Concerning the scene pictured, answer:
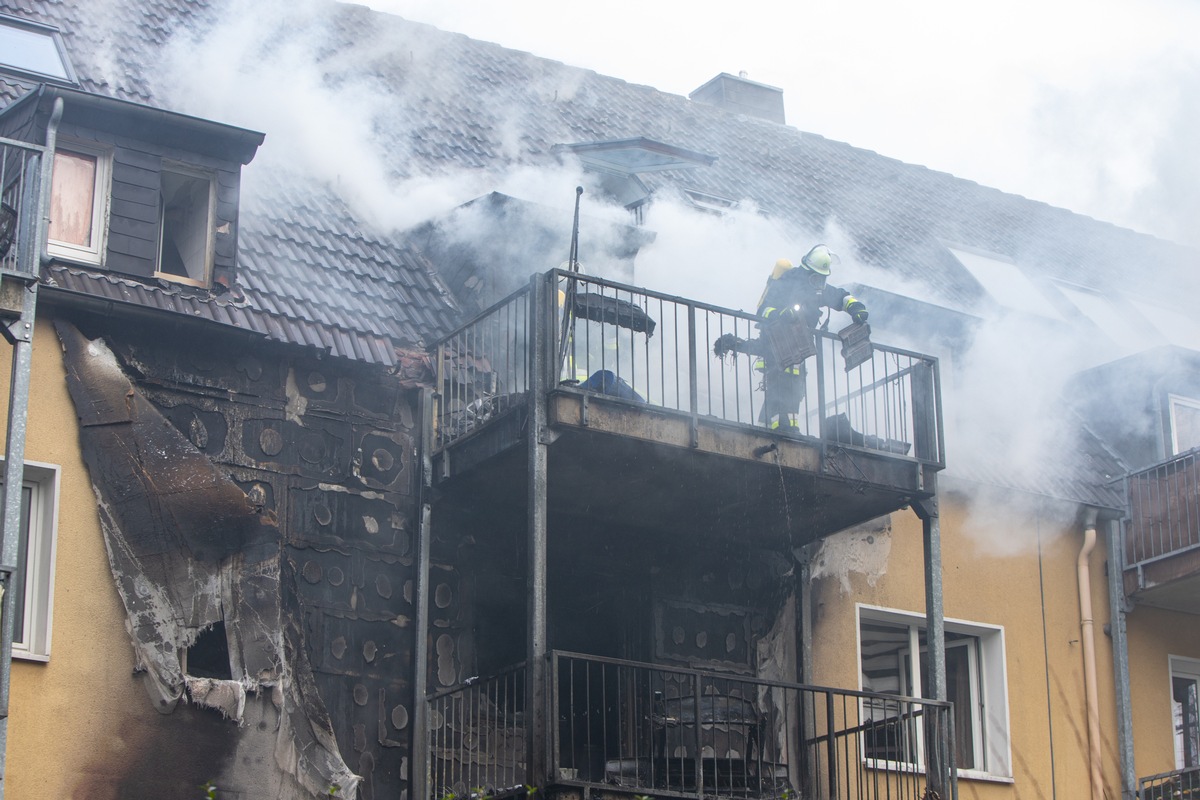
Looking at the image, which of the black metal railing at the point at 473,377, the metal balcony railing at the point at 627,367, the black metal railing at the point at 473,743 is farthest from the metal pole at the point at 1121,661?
the black metal railing at the point at 473,377

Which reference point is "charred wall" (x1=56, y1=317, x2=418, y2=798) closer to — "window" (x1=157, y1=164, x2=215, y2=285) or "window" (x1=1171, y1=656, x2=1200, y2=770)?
"window" (x1=157, y1=164, x2=215, y2=285)

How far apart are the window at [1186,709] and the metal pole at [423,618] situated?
775 cm

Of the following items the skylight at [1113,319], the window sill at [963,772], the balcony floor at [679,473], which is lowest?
the window sill at [963,772]

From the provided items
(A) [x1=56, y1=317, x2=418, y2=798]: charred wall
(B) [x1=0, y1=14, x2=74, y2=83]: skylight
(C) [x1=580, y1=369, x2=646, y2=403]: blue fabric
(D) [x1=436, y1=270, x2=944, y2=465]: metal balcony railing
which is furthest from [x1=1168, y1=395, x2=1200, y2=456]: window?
(B) [x1=0, y1=14, x2=74, y2=83]: skylight

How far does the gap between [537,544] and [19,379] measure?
3542 millimetres

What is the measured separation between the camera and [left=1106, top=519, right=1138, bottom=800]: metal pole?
50.1 ft

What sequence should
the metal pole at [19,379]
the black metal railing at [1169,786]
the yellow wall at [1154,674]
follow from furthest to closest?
the yellow wall at [1154,674], the black metal railing at [1169,786], the metal pole at [19,379]

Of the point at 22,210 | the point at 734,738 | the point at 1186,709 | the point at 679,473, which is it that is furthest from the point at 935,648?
the point at 22,210

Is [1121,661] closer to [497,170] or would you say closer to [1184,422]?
[1184,422]

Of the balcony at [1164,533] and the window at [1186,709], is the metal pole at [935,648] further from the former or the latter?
the window at [1186,709]

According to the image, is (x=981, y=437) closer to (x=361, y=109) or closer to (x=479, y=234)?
(x=479, y=234)

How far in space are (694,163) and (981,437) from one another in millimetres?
3766

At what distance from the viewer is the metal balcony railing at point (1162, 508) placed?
15703 millimetres

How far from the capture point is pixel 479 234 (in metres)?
13.9
